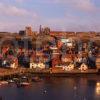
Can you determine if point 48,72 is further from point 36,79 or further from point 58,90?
point 58,90

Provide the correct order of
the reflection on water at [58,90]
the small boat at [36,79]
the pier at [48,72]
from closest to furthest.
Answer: the reflection on water at [58,90] < the small boat at [36,79] < the pier at [48,72]

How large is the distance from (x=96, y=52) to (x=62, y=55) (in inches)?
141

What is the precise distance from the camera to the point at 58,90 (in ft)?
69.7

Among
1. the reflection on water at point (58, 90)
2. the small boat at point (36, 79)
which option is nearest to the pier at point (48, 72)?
the small boat at point (36, 79)

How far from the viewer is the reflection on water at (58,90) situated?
1920cm

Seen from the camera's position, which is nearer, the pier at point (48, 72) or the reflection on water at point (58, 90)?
the reflection on water at point (58, 90)

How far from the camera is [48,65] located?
2934 cm

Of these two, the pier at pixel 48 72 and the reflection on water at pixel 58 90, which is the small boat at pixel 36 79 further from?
the pier at pixel 48 72

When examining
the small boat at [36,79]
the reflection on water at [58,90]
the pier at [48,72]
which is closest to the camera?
the reflection on water at [58,90]

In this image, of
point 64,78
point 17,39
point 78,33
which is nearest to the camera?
point 64,78

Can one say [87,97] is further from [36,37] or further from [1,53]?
[36,37]

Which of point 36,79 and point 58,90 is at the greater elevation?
point 36,79

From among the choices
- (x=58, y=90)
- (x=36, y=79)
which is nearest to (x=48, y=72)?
(x=36, y=79)

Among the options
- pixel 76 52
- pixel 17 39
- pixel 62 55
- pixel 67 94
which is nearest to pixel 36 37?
pixel 17 39
